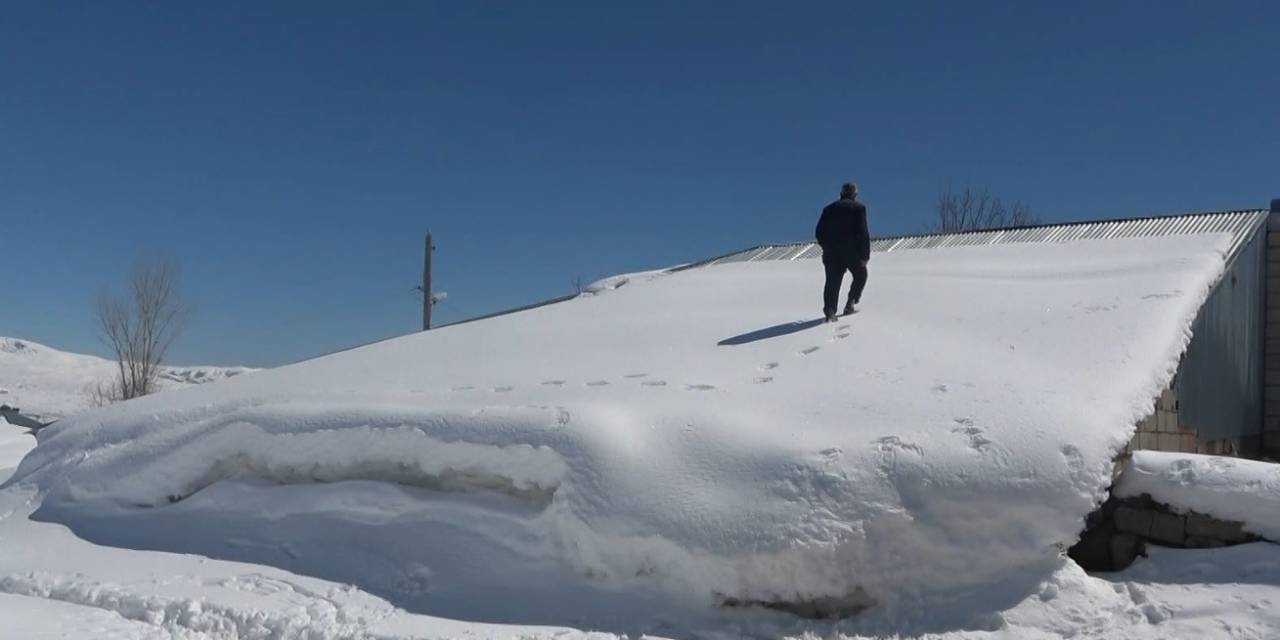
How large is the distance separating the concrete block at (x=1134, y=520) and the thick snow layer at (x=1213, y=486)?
0.10 m

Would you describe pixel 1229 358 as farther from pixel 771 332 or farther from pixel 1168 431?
pixel 771 332

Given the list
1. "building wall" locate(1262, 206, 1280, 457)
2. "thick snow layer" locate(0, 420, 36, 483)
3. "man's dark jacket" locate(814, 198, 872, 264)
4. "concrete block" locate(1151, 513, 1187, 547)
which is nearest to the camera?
"concrete block" locate(1151, 513, 1187, 547)

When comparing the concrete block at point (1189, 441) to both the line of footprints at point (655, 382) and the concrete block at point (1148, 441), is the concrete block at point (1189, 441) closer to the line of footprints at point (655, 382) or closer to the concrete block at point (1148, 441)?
the concrete block at point (1148, 441)

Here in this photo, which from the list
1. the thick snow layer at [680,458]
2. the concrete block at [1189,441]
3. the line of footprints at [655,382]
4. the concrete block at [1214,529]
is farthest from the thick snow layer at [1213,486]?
the concrete block at [1189,441]

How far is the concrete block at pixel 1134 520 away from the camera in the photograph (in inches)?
221

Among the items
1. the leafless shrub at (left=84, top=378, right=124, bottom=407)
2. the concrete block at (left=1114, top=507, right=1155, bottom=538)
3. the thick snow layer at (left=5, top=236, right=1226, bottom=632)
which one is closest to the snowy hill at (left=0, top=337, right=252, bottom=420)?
the leafless shrub at (left=84, top=378, right=124, bottom=407)

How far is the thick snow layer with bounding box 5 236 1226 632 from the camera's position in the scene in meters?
5.09

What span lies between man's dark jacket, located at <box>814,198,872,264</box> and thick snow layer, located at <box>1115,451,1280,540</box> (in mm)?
3414

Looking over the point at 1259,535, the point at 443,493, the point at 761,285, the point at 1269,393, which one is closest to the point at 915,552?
the point at 1259,535

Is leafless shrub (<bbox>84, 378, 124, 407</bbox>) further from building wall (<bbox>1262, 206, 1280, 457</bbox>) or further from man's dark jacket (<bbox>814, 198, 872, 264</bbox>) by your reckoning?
building wall (<bbox>1262, 206, 1280, 457</bbox>)

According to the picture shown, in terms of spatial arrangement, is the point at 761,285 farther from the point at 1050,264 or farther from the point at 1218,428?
the point at 1218,428

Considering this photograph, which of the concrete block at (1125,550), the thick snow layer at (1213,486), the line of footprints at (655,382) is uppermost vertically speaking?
the line of footprints at (655,382)

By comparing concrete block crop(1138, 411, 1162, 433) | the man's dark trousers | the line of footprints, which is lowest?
concrete block crop(1138, 411, 1162, 433)

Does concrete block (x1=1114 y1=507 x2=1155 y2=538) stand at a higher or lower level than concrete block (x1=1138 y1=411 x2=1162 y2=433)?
lower
